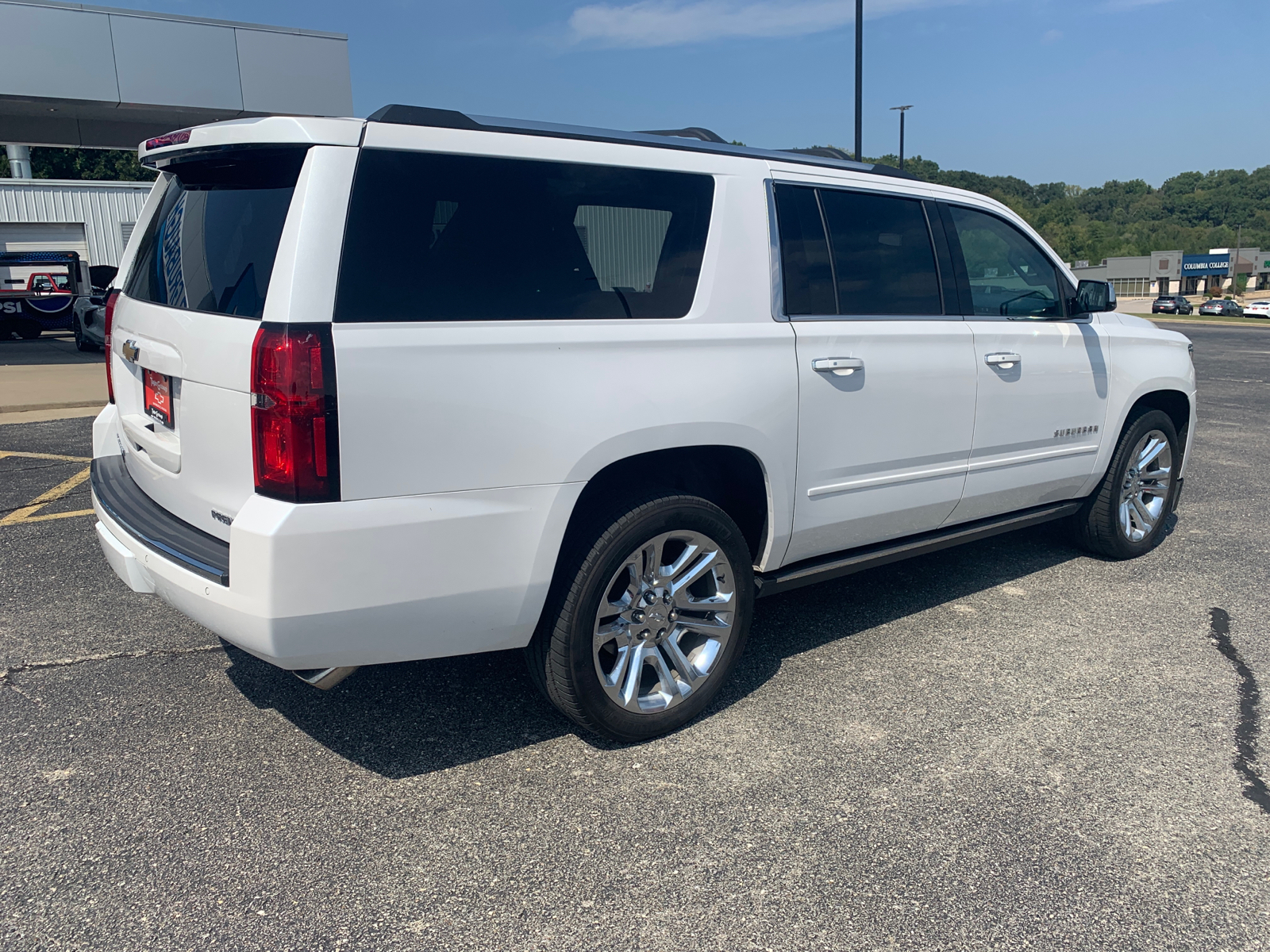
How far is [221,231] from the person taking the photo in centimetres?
287

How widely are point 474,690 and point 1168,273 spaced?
125 metres

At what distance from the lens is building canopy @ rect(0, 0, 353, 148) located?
17.8 meters

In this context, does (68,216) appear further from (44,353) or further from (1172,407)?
(1172,407)

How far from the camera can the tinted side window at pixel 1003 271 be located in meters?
4.27

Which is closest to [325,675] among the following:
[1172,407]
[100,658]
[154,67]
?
[100,658]

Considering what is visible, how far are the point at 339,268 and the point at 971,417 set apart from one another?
272 centimetres

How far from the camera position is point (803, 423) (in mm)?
3453

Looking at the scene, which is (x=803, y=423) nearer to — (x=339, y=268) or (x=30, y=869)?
(x=339, y=268)

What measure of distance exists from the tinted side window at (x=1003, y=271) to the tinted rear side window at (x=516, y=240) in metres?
1.56

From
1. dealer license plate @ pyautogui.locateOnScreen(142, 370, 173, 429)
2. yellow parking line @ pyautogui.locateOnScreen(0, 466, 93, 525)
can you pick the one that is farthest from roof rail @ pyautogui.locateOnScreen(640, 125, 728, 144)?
yellow parking line @ pyautogui.locateOnScreen(0, 466, 93, 525)

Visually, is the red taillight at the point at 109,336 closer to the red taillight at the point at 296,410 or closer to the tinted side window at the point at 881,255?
the red taillight at the point at 296,410

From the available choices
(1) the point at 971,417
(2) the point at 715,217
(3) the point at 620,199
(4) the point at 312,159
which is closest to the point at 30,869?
(4) the point at 312,159

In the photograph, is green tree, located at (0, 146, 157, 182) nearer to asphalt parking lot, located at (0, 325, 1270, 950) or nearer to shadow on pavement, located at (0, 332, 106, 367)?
shadow on pavement, located at (0, 332, 106, 367)

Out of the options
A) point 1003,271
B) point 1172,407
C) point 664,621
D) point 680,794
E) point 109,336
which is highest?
point 1003,271
